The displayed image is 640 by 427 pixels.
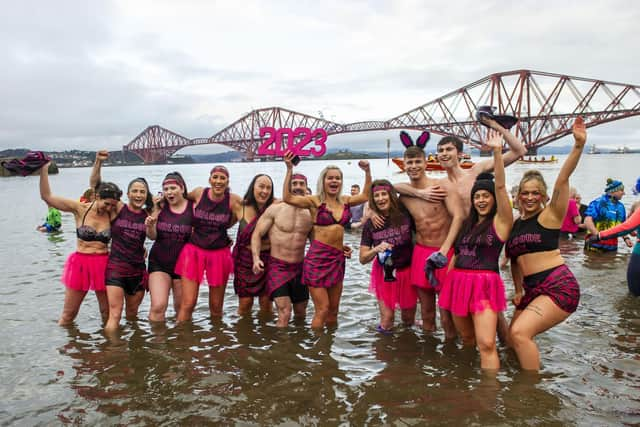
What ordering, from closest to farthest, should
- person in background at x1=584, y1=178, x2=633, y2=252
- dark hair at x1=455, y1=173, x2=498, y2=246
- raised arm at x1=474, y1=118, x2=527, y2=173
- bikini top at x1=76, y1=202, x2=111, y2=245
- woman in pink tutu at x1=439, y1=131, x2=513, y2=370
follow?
woman in pink tutu at x1=439, y1=131, x2=513, y2=370
dark hair at x1=455, y1=173, x2=498, y2=246
raised arm at x1=474, y1=118, x2=527, y2=173
bikini top at x1=76, y1=202, x2=111, y2=245
person in background at x1=584, y1=178, x2=633, y2=252

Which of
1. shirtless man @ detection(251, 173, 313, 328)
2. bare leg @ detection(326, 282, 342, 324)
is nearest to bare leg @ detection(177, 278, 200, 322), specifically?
shirtless man @ detection(251, 173, 313, 328)

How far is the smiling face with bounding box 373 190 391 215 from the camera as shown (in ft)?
16.6

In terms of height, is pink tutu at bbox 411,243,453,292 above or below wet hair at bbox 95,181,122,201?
below

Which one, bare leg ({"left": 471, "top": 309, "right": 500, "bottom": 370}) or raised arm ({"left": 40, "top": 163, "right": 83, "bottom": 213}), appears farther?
raised arm ({"left": 40, "top": 163, "right": 83, "bottom": 213})

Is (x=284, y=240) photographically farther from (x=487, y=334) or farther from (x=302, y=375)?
(x=487, y=334)

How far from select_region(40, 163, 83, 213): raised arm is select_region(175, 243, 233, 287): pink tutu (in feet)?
4.42

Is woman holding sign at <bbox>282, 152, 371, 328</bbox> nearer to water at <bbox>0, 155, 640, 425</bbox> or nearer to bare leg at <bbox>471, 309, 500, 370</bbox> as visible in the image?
water at <bbox>0, 155, 640, 425</bbox>

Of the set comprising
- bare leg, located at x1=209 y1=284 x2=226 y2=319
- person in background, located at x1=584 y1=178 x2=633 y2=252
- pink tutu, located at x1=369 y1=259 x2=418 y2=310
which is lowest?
bare leg, located at x1=209 y1=284 x2=226 y2=319

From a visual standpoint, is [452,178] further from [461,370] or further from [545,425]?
[545,425]

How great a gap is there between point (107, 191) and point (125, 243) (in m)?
0.65

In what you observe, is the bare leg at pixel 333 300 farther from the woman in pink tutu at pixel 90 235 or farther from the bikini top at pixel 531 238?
the woman in pink tutu at pixel 90 235

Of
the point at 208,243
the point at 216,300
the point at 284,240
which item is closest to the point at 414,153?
the point at 284,240

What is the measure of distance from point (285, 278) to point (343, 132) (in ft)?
320

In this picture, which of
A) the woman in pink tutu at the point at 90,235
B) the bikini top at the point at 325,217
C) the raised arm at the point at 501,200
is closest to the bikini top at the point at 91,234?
the woman in pink tutu at the point at 90,235
